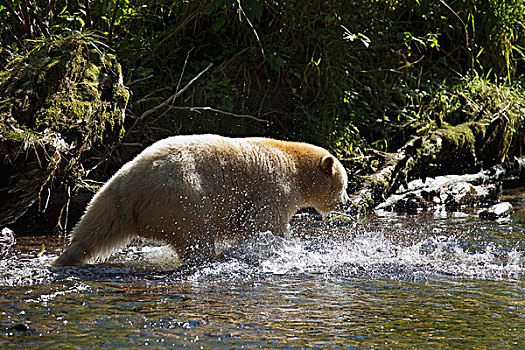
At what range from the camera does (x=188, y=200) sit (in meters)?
4.74

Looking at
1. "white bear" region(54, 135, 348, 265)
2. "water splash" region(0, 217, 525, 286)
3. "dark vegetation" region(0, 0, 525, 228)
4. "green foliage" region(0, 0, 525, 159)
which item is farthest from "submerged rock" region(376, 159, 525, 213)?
"white bear" region(54, 135, 348, 265)

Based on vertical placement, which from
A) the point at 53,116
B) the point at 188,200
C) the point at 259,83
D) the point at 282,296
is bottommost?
the point at 282,296

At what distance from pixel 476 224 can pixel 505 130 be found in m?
3.11

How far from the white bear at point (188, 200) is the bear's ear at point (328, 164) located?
1.73 ft

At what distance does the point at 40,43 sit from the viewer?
6.92m

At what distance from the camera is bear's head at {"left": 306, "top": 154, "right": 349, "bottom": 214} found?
19.6 ft

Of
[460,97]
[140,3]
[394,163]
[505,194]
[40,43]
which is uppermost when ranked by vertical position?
[140,3]

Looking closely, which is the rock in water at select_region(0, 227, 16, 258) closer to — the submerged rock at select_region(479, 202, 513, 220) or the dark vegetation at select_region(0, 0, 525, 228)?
the dark vegetation at select_region(0, 0, 525, 228)

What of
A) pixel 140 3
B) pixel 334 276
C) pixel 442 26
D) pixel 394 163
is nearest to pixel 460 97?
pixel 442 26

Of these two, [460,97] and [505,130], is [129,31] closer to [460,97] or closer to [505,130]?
[460,97]

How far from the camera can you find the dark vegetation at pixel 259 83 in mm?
6270

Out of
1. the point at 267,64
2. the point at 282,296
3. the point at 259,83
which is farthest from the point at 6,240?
the point at 267,64

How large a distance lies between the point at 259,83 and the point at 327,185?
2.57 meters

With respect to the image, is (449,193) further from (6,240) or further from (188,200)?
(6,240)
